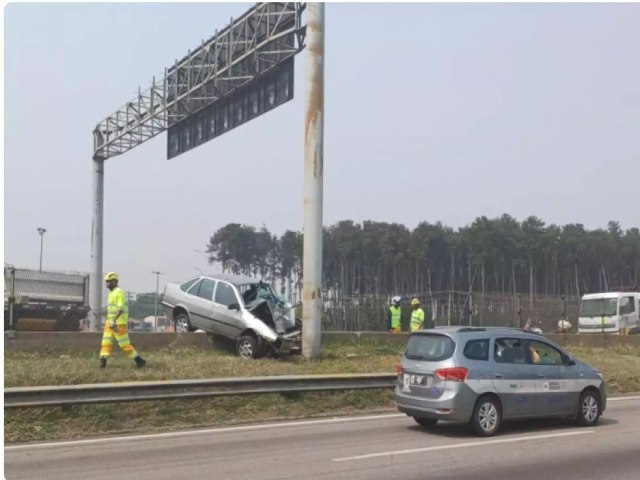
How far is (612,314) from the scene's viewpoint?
34719 millimetres

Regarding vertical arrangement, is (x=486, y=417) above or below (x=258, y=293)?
below

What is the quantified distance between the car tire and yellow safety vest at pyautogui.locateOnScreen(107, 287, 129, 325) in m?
4.62

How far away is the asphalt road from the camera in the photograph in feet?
28.1

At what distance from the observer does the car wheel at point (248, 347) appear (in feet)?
58.2

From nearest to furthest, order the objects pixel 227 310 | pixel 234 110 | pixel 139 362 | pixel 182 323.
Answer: pixel 139 362 → pixel 227 310 → pixel 182 323 → pixel 234 110

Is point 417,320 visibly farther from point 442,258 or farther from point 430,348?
point 442,258

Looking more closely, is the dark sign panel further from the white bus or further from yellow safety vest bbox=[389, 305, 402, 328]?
the white bus

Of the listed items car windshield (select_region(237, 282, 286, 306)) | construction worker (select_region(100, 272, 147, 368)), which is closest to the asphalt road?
construction worker (select_region(100, 272, 147, 368))

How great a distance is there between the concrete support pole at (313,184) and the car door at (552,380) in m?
6.91

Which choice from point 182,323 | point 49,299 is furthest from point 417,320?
point 49,299

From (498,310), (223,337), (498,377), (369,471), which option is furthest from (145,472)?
(498,310)

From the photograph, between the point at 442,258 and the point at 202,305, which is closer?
the point at 202,305

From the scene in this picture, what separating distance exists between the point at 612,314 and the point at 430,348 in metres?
25.7

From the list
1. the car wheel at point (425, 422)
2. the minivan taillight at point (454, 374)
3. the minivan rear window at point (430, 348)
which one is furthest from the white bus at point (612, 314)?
the minivan taillight at point (454, 374)
